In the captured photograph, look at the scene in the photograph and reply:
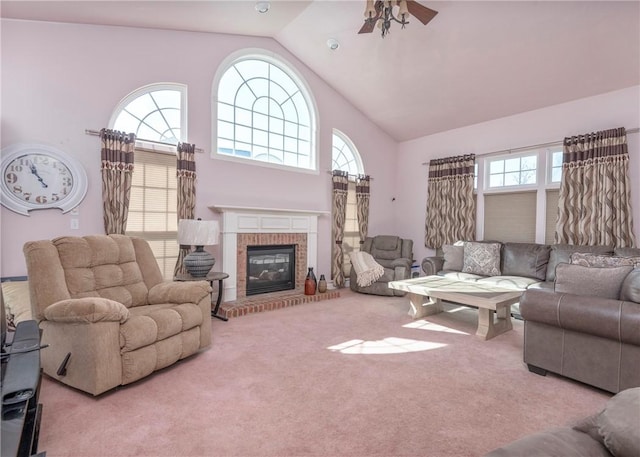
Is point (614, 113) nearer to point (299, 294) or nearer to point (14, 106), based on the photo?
point (299, 294)

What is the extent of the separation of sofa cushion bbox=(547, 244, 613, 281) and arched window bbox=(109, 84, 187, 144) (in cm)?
498

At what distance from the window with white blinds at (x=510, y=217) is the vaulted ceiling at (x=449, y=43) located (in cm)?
131

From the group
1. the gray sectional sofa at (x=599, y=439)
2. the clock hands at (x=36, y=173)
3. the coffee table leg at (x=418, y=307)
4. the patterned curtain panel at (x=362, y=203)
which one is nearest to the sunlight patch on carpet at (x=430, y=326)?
the coffee table leg at (x=418, y=307)

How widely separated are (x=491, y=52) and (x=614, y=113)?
1797 millimetres

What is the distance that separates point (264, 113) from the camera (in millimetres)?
4980

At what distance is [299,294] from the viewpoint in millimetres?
4930

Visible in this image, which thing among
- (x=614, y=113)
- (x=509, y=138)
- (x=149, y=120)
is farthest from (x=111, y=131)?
(x=614, y=113)

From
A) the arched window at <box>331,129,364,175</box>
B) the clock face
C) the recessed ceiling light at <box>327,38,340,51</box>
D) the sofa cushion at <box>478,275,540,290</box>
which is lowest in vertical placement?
the sofa cushion at <box>478,275,540,290</box>

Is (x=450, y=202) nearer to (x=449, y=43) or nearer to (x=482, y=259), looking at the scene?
Result: (x=482, y=259)

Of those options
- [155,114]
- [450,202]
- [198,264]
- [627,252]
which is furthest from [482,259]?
[155,114]

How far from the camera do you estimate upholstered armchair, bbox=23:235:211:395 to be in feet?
6.85

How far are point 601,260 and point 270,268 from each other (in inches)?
158

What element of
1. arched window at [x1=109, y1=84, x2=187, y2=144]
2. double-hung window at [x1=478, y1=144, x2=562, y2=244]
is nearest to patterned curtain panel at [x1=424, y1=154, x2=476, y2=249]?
double-hung window at [x1=478, y1=144, x2=562, y2=244]

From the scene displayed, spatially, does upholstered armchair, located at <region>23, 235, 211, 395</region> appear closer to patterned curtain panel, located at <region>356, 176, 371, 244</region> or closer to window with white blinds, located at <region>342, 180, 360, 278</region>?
window with white blinds, located at <region>342, 180, 360, 278</region>
